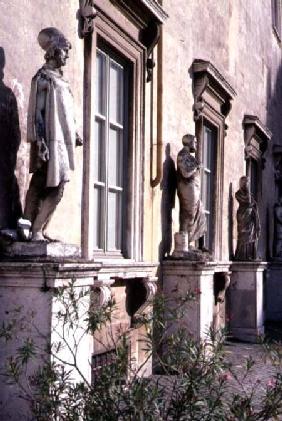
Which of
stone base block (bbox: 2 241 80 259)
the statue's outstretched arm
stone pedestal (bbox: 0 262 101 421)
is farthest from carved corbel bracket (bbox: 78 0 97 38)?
stone pedestal (bbox: 0 262 101 421)

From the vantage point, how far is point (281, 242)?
46.3 feet

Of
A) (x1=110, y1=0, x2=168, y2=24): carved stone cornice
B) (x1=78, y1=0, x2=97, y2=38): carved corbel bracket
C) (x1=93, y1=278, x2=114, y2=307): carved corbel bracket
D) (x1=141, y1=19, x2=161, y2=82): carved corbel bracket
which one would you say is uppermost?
(x1=110, y1=0, x2=168, y2=24): carved stone cornice

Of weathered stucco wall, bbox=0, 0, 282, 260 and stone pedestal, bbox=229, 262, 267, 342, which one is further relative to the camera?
stone pedestal, bbox=229, 262, 267, 342

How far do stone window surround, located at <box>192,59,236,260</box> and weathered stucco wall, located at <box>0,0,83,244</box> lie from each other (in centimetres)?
338

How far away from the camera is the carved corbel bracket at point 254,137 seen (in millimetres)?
11781

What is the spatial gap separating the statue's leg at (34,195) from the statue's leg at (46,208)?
0.04 meters

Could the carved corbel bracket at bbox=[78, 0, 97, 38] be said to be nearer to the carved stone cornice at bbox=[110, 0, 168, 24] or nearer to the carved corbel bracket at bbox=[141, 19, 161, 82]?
the carved stone cornice at bbox=[110, 0, 168, 24]

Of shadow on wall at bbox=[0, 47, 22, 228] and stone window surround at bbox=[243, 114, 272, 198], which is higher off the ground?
stone window surround at bbox=[243, 114, 272, 198]

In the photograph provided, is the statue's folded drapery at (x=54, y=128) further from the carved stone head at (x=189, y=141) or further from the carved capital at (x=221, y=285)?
Answer: the carved capital at (x=221, y=285)

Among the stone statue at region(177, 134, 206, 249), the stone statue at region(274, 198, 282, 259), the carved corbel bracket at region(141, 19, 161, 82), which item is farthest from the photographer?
the stone statue at region(274, 198, 282, 259)

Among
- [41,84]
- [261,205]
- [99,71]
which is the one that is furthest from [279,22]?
[41,84]

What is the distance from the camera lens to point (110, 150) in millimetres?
6430

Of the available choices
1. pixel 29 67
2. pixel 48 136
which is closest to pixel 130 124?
pixel 29 67

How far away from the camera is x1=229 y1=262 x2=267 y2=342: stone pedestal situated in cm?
1028
